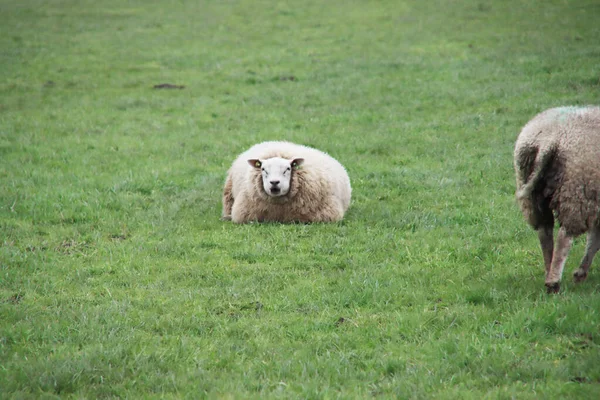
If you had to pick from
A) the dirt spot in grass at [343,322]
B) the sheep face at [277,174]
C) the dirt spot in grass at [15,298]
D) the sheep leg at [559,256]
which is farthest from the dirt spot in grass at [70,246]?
the sheep leg at [559,256]

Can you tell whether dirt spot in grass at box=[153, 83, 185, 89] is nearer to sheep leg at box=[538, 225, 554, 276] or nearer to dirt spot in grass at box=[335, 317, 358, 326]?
dirt spot in grass at box=[335, 317, 358, 326]

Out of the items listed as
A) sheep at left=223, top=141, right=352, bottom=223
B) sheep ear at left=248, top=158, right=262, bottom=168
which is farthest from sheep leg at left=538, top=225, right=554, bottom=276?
sheep ear at left=248, top=158, right=262, bottom=168

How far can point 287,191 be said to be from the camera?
10.5m

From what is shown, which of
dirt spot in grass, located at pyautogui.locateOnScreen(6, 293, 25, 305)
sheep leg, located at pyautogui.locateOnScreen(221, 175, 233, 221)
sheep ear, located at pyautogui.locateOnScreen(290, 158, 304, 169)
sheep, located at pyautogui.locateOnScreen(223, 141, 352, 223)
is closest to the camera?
dirt spot in grass, located at pyautogui.locateOnScreen(6, 293, 25, 305)

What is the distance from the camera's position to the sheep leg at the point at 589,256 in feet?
23.0

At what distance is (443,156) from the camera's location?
45.0 ft

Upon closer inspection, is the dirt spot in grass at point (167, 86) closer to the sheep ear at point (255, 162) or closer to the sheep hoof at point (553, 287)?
the sheep ear at point (255, 162)

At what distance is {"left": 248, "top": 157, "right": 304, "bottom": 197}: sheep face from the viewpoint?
33.9 feet

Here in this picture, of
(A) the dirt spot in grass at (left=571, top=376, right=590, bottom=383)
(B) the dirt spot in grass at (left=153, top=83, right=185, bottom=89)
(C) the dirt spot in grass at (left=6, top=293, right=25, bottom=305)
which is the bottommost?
(C) the dirt spot in grass at (left=6, top=293, right=25, bottom=305)

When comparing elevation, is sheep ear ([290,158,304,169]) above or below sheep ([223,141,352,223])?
above

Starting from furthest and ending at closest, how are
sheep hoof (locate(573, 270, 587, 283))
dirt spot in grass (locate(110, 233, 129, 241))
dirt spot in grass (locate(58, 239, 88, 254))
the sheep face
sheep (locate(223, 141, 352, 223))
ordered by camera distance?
sheep (locate(223, 141, 352, 223)), the sheep face, dirt spot in grass (locate(110, 233, 129, 241)), dirt spot in grass (locate(58, 239, 88, 254)), sheep hoof (locate(573, 270, 587, 283))

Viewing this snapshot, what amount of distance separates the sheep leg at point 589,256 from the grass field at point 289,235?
148mm

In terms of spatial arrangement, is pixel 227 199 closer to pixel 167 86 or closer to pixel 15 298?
pixel 15 298

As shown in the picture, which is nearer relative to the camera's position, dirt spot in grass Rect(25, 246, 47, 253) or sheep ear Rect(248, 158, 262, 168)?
dirt spot in grass Rect(25, 246, 47, 253)
